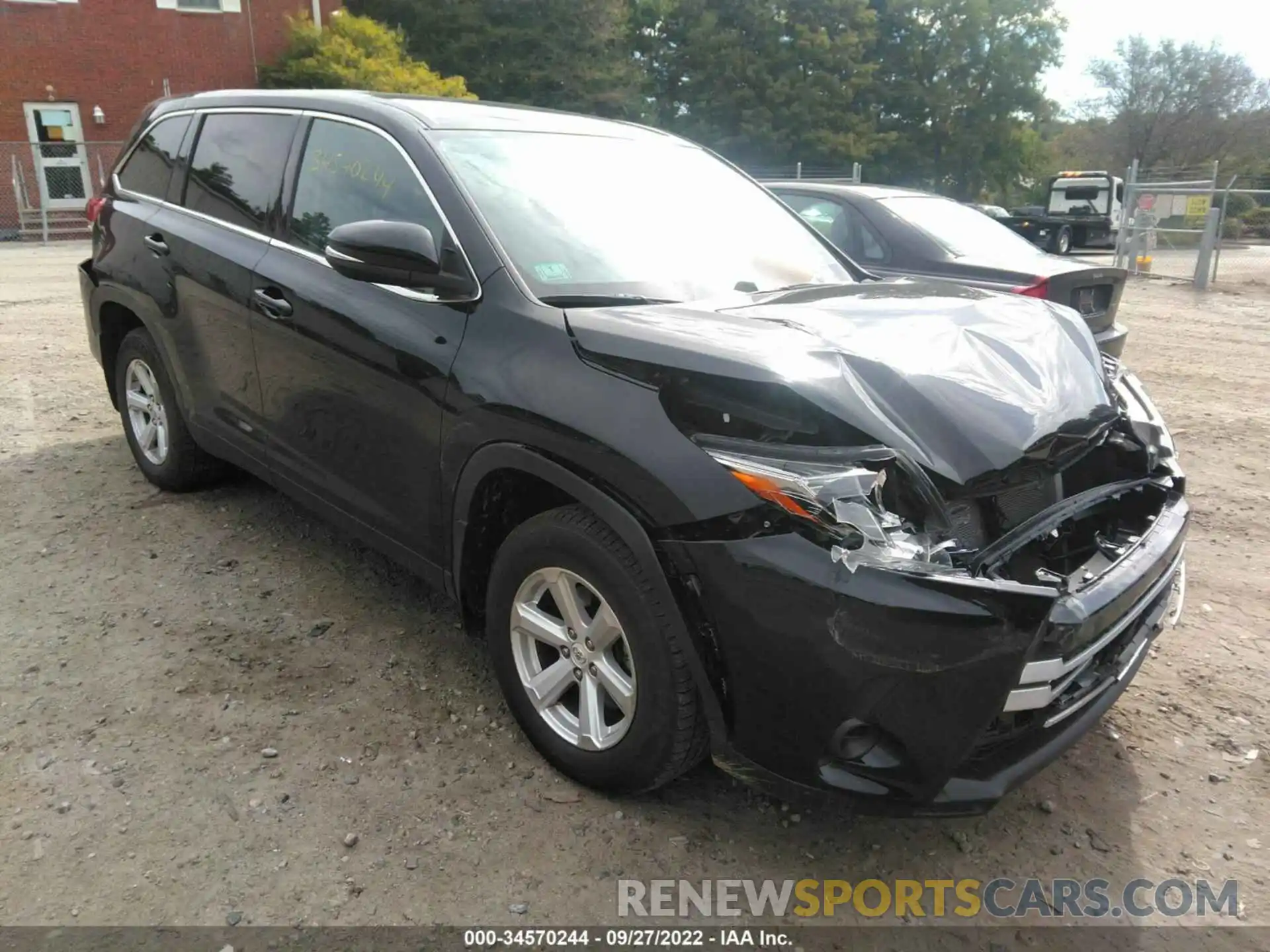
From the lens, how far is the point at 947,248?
249 inches

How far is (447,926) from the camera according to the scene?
2.22 meters

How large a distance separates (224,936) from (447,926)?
509mm

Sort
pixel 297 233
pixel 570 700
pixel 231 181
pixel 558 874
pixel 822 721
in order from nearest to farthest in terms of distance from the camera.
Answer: pixel 822 721
pixel 558 874
pixel 570 700
pixel 297 233
pixel 231 181

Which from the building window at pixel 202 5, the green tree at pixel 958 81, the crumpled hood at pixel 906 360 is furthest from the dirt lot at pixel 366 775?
the green tree at pixel 958 81

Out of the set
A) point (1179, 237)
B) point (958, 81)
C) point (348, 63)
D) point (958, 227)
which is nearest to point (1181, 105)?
point (958, 81)

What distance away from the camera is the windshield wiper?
8.75ft

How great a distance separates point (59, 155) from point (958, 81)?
1377 inches

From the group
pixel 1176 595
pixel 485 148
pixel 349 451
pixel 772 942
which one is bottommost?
pixel 772 942

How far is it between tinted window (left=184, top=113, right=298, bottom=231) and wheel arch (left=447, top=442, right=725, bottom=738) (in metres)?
1.65

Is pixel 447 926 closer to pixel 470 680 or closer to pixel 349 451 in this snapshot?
pixel 470 680

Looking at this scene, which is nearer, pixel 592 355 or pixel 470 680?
pixel 592 355

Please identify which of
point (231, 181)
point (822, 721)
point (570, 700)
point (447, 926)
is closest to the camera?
point (822, 721)

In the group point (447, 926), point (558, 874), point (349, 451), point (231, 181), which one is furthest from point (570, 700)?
point (231, 181)

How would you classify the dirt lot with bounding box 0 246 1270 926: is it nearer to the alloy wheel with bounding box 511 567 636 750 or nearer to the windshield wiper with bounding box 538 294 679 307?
the alloy wheel with bounding box 511 567 636 750
